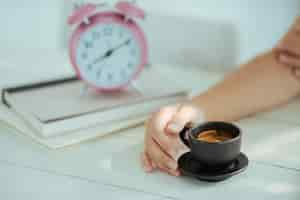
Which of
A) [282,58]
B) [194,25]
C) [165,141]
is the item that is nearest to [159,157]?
[165,141]

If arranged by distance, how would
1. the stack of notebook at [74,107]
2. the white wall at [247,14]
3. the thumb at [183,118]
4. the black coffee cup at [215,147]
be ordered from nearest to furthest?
the black coffee cup at [215,147] < the thumb at [183,118] < the stack of notebook at [74,107] < the white wall at [247,14]

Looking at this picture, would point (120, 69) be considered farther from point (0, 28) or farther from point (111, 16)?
point (0, 28)

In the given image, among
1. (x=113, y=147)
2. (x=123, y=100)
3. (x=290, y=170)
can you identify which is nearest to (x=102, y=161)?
(x=113, y=147)

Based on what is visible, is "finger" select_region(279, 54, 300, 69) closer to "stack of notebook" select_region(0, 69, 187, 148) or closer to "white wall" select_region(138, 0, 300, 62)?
"stack of notebook" select_region(0, 69, 187, 148)

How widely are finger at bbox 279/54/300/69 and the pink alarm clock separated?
0.98 feet

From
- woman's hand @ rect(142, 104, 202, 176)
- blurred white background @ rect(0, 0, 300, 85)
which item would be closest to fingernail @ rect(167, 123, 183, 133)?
woman's hand @ rect(142, 104, 202, 176)

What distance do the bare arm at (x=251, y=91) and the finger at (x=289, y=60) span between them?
0.04 ft

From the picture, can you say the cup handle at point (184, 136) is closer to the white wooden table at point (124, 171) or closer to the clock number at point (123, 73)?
the white wooden table at point (124, 171)

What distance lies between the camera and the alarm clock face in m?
1.20

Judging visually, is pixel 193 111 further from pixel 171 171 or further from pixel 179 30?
pixel 179 30

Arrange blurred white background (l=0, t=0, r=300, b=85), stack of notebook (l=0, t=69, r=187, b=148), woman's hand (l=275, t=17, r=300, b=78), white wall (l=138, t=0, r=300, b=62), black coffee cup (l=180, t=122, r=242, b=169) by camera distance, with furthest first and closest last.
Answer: white wall (l=138, t=0, r=300, b=62) < blurred white background (l=0, t=0, r=300, b=85) < woman's hand (l=275, t=17, r=300, b=78) < stack of notebook (l=0, t=69, r=187, b=148) < black coffee cup (l=180, t=122, r=242, b=169)

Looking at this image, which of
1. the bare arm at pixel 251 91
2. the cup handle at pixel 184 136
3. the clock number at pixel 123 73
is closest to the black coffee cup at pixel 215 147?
the cup handle at pixel 184 136

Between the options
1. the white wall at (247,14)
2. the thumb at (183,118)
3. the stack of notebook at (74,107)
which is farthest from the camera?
the white wall at (247,14)

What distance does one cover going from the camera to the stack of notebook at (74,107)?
3.66 feet
